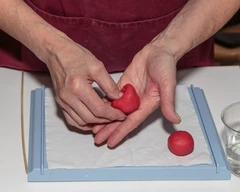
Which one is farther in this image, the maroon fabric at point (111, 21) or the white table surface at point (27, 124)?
the maroon fabric at point (111, 21)

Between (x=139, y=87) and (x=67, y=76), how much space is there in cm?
17

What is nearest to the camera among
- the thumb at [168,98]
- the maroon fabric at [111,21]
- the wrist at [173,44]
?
the thumb at [168,98]

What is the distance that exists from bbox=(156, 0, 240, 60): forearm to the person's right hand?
16 cm

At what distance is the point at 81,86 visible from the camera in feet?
3.47

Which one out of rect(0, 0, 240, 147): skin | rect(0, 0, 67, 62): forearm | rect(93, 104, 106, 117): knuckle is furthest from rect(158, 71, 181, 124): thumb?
rect(0, 0, 67, 62): forearm

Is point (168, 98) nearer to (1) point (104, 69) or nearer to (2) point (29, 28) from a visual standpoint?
(1) point (104, 69)

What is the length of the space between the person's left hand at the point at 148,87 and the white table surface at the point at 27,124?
104 mm

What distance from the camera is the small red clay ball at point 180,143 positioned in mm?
1071

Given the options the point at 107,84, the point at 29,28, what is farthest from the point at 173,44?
the point at 29,28

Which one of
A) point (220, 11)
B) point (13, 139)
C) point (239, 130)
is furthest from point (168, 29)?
point (13, 139)

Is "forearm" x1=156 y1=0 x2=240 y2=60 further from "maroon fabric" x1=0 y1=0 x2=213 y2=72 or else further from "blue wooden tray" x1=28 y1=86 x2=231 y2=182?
"blue wooden tray" x1=28 y1=86 x2=231 y2=182

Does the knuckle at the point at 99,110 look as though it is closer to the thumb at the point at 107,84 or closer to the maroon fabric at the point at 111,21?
the thumb at the point at 107,84

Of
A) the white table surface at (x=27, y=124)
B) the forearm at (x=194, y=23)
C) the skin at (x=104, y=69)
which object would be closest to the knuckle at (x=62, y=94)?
the skin at (x=104, y=69)

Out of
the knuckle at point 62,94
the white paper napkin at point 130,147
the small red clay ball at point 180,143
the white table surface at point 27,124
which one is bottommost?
the white table surface at point 27,124
